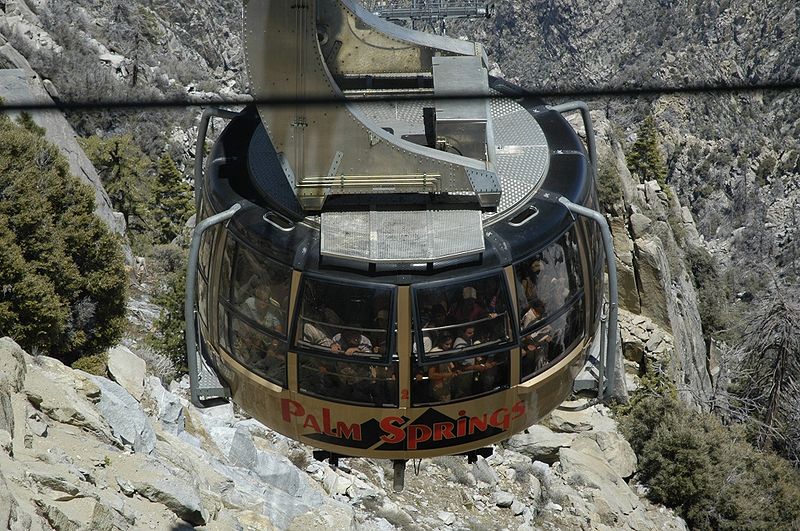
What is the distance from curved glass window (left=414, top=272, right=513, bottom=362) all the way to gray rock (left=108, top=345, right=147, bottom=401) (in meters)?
9.93

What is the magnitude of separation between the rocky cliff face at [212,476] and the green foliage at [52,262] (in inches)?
34.4

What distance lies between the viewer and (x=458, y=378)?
21.5 ft

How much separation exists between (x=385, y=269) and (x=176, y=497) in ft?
20.7

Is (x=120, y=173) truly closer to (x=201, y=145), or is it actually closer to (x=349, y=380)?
(x=201, y=145)

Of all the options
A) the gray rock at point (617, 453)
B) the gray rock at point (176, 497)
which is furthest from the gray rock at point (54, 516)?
the gray rock at point (617, 453)

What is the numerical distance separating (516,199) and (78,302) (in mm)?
12473

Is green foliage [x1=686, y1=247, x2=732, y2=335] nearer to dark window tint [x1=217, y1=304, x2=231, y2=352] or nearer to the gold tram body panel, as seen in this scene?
the gold tram body panel

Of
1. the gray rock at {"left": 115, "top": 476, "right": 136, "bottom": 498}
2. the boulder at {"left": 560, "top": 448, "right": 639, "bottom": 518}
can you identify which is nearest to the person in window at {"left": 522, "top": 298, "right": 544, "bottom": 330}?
the gray rock at {"left": 115, "top": 476, "right": 136, "bottom": 498}

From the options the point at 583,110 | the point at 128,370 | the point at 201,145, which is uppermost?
the point at 583,110

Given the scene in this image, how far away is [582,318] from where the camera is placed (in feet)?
23.2

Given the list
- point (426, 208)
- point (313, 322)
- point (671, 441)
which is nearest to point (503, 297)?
point (426, 208)

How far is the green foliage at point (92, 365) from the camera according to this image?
16.3 meters

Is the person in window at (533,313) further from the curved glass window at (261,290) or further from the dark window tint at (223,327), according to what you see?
the dark window tint at (223,327)

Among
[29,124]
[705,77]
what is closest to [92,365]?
[29,124]
